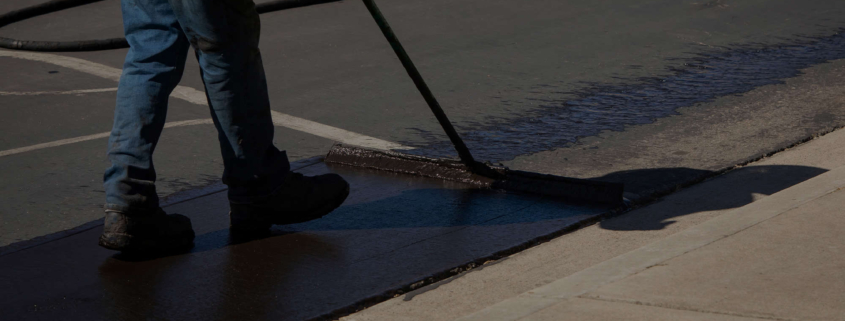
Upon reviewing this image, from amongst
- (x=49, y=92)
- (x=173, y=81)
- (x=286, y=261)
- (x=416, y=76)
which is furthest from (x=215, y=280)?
(x=49, y=92)

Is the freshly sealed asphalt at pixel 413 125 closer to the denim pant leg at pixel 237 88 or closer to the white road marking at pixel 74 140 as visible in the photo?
the white road marking at pixel 74 140

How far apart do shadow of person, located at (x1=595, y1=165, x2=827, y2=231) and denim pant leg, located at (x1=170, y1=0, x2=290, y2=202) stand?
51.8 inches

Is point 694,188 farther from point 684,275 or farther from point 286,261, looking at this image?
point 286,261

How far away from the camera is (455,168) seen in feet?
14.9

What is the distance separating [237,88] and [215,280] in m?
0.69

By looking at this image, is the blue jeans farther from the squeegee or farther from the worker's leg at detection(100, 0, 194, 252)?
the squeegee

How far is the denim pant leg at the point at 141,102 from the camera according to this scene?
3.50m

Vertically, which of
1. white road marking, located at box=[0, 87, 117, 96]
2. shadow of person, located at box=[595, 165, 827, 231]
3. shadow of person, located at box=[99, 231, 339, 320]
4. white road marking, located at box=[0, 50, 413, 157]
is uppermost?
shadow of person, located at box=[595, 165, 827, 231]

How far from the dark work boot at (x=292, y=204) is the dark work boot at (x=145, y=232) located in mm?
214

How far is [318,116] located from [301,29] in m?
2.69

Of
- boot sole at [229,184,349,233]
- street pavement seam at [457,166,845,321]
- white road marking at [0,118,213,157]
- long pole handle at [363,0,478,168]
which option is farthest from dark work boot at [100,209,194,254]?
white road marking at [0,118,213,157]

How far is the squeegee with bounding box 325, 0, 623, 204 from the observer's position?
4.12m

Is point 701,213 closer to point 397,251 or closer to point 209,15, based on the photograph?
point 397,251

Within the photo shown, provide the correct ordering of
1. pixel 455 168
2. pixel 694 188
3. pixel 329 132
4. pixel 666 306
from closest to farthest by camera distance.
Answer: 1. pixel 666 306
2. pixel 694 188
3. pixel 455 168
4. pixel 329 132
